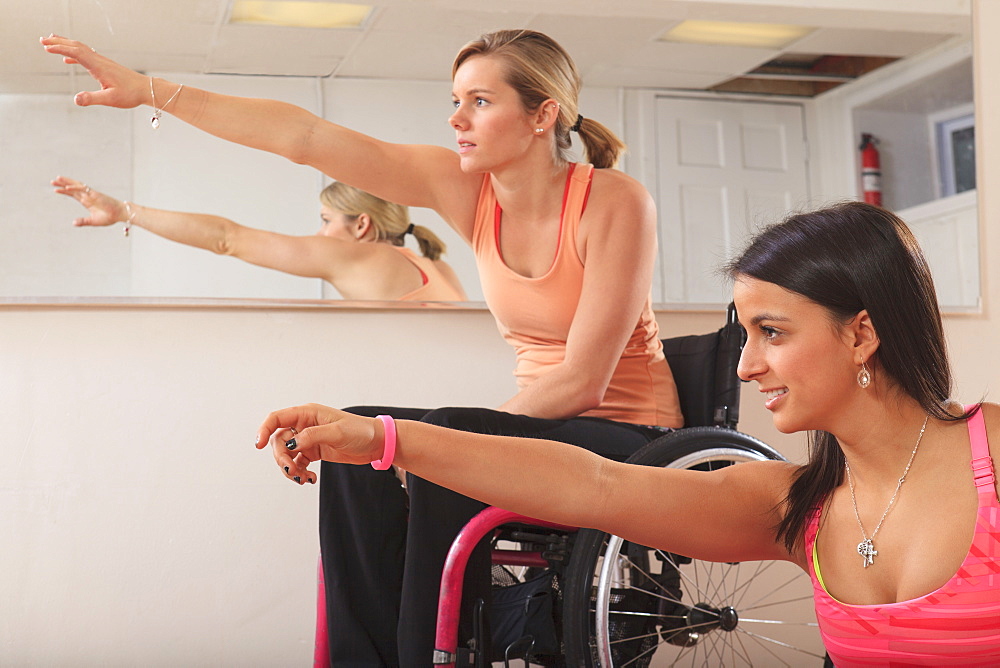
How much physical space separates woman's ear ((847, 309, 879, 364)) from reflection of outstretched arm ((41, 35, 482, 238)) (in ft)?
3.64

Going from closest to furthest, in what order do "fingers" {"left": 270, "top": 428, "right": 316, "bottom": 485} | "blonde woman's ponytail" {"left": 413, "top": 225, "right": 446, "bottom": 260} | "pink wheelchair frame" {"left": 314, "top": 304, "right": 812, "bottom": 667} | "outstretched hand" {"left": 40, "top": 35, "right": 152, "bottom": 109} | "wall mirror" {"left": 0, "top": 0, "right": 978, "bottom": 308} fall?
"fingers" {"left": 270, "top": 428, "right": 316, "bottom": 485}, "pink wheelchair frame" {"left": 314, "top": 304, "right": 812, "bottom": 667}, "outstretched hand" {"left": 40, "top": 35, "right": 152, "bottom": 109}, "wall mirror" {"left": 0, "top": 0, "right": 978, "bottom": 308}, "blonde woman's ponytail" {"left": 413, "top": 225, "right": 446, "bottom": 260}

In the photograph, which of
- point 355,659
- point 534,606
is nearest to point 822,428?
point 534,606

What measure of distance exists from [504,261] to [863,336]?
0.95 meters

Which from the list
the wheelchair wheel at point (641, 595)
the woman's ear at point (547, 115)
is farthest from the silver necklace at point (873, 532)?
the woman's ear at point (547, 115)

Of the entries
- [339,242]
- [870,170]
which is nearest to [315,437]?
[339,242]

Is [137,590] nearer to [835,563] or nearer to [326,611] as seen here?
[326,611]

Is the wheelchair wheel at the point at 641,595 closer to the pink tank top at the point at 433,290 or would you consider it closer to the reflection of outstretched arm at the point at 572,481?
the reflection of outstretched arm at the point at 572,481

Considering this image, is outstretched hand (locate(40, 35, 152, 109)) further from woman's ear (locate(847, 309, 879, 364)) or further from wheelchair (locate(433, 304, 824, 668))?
woman's ear (locate(847, 309, 879, 364))

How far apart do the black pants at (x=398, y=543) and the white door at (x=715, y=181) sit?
920mm

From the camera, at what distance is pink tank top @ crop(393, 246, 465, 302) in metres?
2.32

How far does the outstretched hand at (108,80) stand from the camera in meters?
1.73

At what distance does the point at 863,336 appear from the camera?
1037 millimetres

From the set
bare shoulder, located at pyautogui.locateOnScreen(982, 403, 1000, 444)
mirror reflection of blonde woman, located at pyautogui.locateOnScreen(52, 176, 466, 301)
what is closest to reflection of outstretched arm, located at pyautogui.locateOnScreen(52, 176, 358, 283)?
mirror reflection of blonde woman, located at pyautogui.locateOnScreen(52, 176, 466, 301)

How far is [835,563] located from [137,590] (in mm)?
1639
